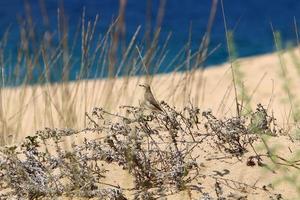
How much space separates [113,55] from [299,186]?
1.15 m

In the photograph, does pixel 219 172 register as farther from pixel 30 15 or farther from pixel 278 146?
pixel 30 15

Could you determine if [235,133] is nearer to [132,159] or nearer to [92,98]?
[132,159]

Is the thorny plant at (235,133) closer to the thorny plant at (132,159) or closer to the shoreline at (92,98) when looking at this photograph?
the thorny plant at (132,159)

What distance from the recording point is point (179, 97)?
4434mm

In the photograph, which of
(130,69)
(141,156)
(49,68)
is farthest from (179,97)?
(141,156)

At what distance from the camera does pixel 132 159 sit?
2.76 meters

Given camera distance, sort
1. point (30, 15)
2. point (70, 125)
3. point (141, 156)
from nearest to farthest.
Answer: point (141, 156) → point (30, 15) → point (70, 125)

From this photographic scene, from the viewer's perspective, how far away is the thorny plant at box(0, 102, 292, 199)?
9.06 ft

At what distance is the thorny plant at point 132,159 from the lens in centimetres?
276

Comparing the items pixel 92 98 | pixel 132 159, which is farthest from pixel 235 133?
pixel 92 98

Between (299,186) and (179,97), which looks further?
(179,97)

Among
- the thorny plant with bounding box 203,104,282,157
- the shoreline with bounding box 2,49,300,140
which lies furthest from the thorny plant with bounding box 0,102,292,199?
the shoreline with bounding box 2,49,300,140

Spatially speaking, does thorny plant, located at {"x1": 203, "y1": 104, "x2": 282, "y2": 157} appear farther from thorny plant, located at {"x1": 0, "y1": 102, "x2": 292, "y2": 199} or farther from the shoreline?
the shoreline

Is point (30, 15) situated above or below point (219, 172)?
above
